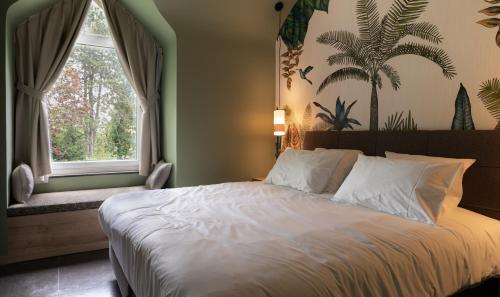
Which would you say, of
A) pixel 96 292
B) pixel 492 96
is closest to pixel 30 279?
pixel 96 292

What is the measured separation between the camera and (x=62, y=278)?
2600mm

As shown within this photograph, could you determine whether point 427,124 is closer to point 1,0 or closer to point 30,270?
point 30,270

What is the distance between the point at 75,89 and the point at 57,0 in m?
0.92

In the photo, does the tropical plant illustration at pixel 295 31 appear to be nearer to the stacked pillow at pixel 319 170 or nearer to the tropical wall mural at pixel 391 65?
the tropical wall mural at pixel 391 65

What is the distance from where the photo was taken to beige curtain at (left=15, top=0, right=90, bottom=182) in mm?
3268

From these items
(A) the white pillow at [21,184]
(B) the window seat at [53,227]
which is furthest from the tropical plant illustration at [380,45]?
(A) the white pillow at [21,184]

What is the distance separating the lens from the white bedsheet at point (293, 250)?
1169mm

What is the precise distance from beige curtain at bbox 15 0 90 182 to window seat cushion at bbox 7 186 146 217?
28 centimetres

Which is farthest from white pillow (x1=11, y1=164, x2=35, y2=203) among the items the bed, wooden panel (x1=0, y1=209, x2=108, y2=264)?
the bed

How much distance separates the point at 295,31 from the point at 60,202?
308cm

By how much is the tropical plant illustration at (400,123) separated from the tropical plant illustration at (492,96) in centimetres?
51

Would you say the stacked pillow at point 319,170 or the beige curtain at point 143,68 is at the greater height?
the beige curtain at point 143,68

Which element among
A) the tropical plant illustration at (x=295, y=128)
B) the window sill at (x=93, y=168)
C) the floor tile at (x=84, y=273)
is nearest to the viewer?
the floor tile at (x=84, y=273)

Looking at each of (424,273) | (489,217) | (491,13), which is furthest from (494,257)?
(491,13)
